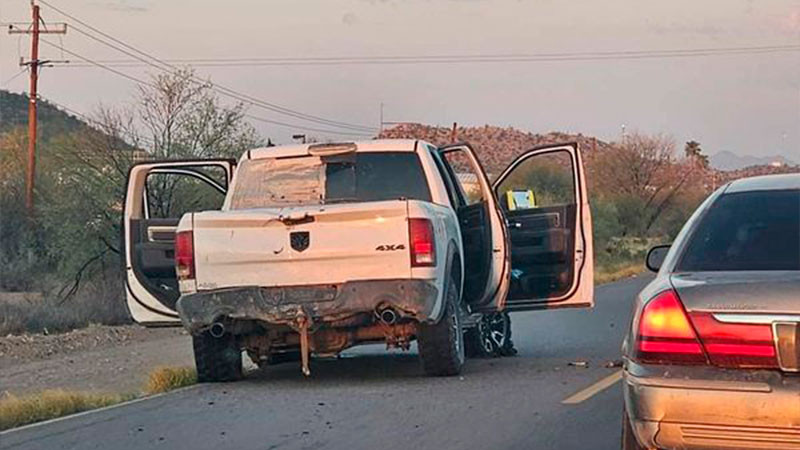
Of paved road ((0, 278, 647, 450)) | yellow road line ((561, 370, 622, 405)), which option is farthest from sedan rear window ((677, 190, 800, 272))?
yellow road line ((561, 370, 622, 405))

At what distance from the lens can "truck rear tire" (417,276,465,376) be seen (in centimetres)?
1078

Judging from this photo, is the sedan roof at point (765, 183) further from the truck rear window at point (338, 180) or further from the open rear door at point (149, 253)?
the open rear door at point (149, 253)

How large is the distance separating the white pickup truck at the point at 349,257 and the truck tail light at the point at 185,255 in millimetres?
12

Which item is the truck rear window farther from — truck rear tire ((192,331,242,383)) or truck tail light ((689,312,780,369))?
truck tail light ((689,312,780,369))

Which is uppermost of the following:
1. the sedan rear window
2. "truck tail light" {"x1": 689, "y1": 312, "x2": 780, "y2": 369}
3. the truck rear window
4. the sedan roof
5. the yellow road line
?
the truck rear window

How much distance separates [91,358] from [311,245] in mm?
10305

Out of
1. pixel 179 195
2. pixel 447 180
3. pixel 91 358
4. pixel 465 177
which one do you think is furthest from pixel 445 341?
pixel 465 177

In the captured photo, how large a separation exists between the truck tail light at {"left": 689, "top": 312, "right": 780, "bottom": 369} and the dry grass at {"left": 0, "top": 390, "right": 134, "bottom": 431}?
19.8 feet

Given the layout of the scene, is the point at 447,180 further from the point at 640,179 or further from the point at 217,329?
the point at 640,179

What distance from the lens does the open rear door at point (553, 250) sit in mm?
12250

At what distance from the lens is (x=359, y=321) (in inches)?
417

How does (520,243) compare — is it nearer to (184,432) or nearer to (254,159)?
(254,159)

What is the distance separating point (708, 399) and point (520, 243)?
760cm

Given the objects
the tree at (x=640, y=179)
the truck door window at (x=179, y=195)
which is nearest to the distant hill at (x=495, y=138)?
the tree at (x=640, y=179)
